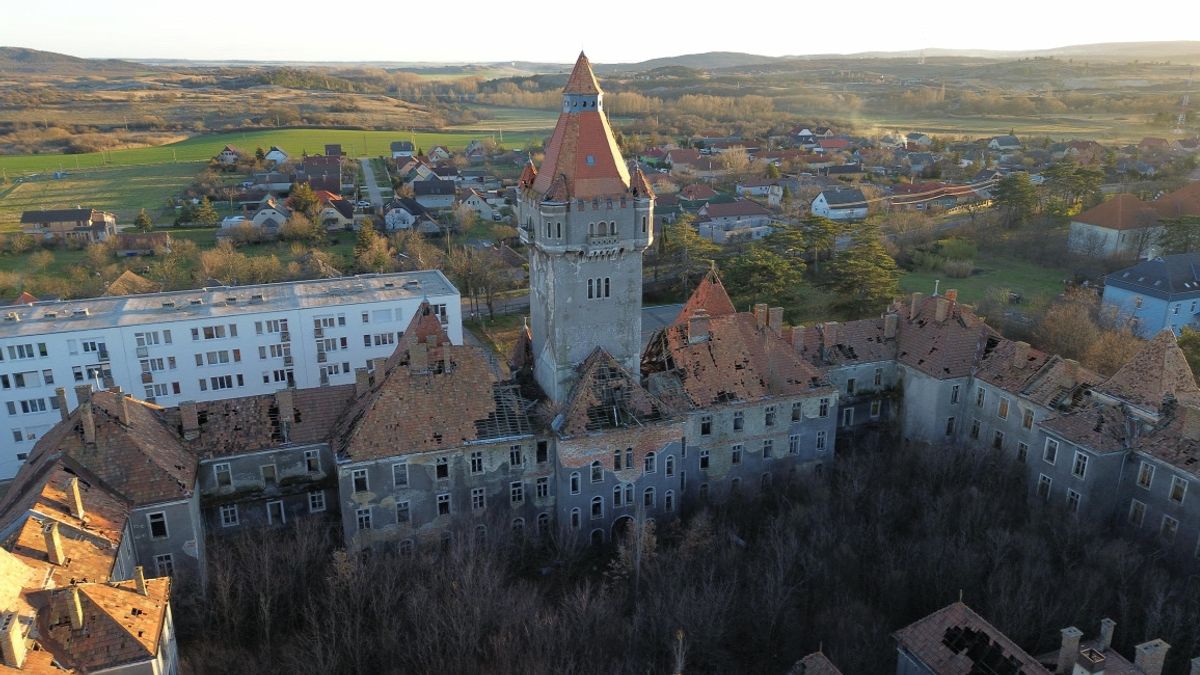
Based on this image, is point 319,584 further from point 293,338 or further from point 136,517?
point 293,338

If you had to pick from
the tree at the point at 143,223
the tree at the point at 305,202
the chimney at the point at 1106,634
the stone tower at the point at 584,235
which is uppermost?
the stone tower at the point at 584,235

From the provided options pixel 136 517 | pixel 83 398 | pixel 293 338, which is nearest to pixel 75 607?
pixel 136 517

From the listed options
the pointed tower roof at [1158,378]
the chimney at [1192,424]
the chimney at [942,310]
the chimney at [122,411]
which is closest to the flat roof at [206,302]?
the chimney at [122,411]

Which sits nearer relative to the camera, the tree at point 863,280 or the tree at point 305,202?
the tree at point 863,280

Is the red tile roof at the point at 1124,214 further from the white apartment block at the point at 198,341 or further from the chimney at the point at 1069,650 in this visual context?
the chimney at the point at 1069,650

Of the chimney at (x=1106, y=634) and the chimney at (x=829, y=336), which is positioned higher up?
the chimney at (x=829, y=336)

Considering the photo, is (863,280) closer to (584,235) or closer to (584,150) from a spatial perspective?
(584,235)

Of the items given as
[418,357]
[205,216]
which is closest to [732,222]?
[418,357]

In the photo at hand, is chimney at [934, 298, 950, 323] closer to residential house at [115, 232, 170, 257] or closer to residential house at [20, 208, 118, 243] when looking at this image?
residential house at [115, 232, 170, 257]
